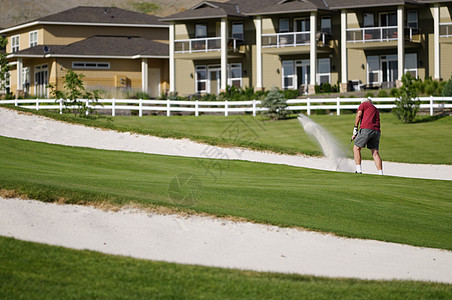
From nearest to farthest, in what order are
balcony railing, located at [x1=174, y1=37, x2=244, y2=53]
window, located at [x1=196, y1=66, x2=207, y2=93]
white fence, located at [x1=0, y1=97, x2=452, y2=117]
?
white fence, located at [x1=0, y1=97, x2=452, y2=117] < balcony railing, located at [x1=174, y1=37, x2=244, y2=53] < window, located at [x1=196, y1=66, x2=207, y2=93]

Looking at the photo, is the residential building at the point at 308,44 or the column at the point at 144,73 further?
the column at the point at 144,73

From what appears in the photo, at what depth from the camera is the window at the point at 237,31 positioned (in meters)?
50.2

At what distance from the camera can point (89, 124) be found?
85.7 feet

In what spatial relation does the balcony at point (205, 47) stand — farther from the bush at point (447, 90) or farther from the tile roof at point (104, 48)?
the bush at point (447, 90)

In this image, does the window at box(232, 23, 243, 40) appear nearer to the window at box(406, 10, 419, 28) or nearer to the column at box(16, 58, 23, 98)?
the window at box(406, 10, 419, 28)

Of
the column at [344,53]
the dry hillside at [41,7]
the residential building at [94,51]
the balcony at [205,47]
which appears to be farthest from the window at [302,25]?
the dry hillside at [41,7]

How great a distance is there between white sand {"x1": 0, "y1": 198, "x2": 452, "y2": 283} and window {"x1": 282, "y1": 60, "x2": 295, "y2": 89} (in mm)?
39872

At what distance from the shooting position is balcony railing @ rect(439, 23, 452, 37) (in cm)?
4297

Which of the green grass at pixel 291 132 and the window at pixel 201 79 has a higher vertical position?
the window at pixel 201 79

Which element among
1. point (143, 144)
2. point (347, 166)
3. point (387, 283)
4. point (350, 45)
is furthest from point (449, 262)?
point (350, 45)

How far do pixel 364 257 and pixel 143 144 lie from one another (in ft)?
51.1

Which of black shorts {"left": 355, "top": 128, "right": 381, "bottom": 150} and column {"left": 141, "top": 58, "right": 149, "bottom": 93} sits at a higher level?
column {"left": 141, "top": 58, "right": 149, "bottom": 93}

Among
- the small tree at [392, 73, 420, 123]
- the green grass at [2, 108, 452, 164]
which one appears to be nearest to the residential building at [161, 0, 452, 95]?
the green grass at [2, 108, 452, 164]

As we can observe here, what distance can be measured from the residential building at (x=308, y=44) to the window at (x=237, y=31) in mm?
76
